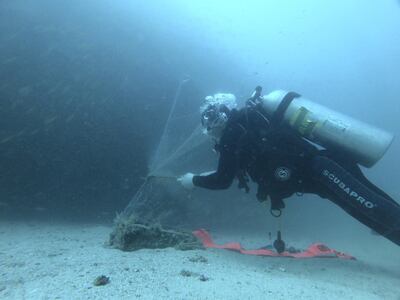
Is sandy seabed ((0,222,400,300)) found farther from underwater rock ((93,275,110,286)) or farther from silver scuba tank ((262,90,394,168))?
silver scuba tank ((262,90,394,168))

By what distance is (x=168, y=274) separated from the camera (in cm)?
421

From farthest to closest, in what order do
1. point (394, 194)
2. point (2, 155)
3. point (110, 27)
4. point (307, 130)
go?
point (394, 194), point (110, 27), point (2, 155), point (307, 130)

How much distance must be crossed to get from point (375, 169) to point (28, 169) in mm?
17181

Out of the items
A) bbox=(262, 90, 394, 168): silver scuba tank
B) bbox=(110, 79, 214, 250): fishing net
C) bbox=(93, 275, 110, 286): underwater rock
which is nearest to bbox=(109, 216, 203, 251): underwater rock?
bbox=(110, 79, 214, 250): fishing net

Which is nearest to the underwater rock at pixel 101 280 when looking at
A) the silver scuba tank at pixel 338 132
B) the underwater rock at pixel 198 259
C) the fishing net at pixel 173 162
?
the underwater rock at pixel 198 259

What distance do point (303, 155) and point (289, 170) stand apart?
0.33m

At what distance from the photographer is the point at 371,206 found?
5258mm

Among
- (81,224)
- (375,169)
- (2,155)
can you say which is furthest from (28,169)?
(375,169)

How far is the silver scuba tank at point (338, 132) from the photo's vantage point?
17.9 feet

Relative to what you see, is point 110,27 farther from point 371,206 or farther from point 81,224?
point 371,206

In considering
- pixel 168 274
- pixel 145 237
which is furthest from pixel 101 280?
pixel 145 237

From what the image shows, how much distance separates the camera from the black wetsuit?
5301 millimetres

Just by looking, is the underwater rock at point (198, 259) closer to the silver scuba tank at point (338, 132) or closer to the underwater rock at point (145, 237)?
the underwater rock at point (145, 237)

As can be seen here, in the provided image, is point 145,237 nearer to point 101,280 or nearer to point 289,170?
point 101,280
